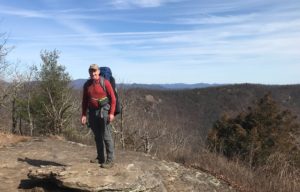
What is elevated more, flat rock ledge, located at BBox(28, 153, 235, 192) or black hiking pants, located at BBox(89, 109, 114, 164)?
black hiking pants, located at BBox(89, 109, 114, 164)

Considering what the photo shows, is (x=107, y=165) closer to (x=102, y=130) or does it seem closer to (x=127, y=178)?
(x=127, y=178)

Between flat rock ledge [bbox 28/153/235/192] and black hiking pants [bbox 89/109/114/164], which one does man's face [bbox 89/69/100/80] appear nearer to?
black hiking pants [bbox 89/109/114/164]

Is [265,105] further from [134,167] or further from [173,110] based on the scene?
[173,110]

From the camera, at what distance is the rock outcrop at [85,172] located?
8.34 m

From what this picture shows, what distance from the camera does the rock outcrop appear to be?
8.34 metres

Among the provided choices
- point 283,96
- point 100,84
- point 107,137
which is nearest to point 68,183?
point 107,137

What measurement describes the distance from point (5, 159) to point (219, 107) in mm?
119017

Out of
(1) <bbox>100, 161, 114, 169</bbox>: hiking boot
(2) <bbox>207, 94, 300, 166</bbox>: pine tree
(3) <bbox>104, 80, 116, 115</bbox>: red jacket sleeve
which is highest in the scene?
(3) <bbox>104, 80, 116, 115</bbox>: red jacket sleeve

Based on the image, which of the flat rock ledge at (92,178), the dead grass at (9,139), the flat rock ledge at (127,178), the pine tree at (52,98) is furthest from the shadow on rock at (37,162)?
the pine tree at (52,98)

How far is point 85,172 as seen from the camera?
852 centimetres

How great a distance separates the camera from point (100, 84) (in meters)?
8.35

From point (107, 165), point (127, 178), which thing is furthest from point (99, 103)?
point (127, 178)

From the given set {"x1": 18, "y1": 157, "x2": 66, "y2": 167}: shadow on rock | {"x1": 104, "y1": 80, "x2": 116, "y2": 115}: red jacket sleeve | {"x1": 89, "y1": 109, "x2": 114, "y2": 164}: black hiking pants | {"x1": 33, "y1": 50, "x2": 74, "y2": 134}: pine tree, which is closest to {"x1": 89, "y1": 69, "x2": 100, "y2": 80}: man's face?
{"x1": 104, "y1": 80, "x2": 116, "y2": 115}: red jacket sleeve

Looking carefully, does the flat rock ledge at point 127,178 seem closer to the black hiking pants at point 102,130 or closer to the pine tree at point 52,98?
the black hiking pants at point 102,130
